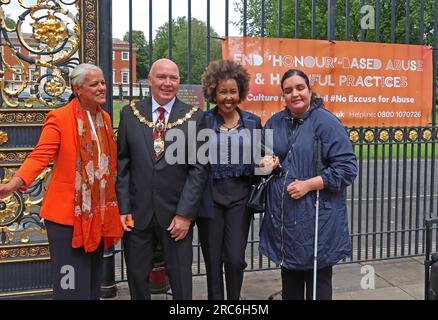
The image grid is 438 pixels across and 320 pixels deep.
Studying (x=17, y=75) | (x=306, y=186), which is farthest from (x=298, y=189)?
(x=17, y=75)

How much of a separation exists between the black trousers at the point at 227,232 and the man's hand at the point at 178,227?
0.20 meters

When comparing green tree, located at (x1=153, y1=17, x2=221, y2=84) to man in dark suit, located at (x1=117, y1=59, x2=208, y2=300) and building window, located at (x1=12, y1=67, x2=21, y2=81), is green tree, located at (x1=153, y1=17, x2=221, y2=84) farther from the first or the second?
man in dark suit, located at (x1=117, y1=59, x2=208, y2=300)

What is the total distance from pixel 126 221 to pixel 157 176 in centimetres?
35

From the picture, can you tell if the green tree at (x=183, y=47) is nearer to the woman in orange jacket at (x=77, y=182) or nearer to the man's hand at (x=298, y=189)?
the woman in orange jacket at (x=77, y=182)

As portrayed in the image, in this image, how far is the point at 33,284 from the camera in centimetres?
404

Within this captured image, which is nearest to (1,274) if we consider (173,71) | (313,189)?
(173,71)

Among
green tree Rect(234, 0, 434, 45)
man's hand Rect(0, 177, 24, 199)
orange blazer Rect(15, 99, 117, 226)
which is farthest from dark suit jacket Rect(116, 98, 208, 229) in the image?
green tree Rect(234, 0, 434, 45)

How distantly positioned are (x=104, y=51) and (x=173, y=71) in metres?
1.16

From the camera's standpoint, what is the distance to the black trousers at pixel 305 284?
3195mm

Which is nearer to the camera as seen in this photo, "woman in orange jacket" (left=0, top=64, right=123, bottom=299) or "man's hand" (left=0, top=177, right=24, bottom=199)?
"man's hand" (left=0, top=177, right=24, bottom=199)

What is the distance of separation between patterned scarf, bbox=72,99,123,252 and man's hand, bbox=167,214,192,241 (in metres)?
0.33

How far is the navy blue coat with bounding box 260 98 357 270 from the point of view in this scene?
3.06 meters

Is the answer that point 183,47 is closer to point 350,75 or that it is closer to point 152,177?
point 350,75
